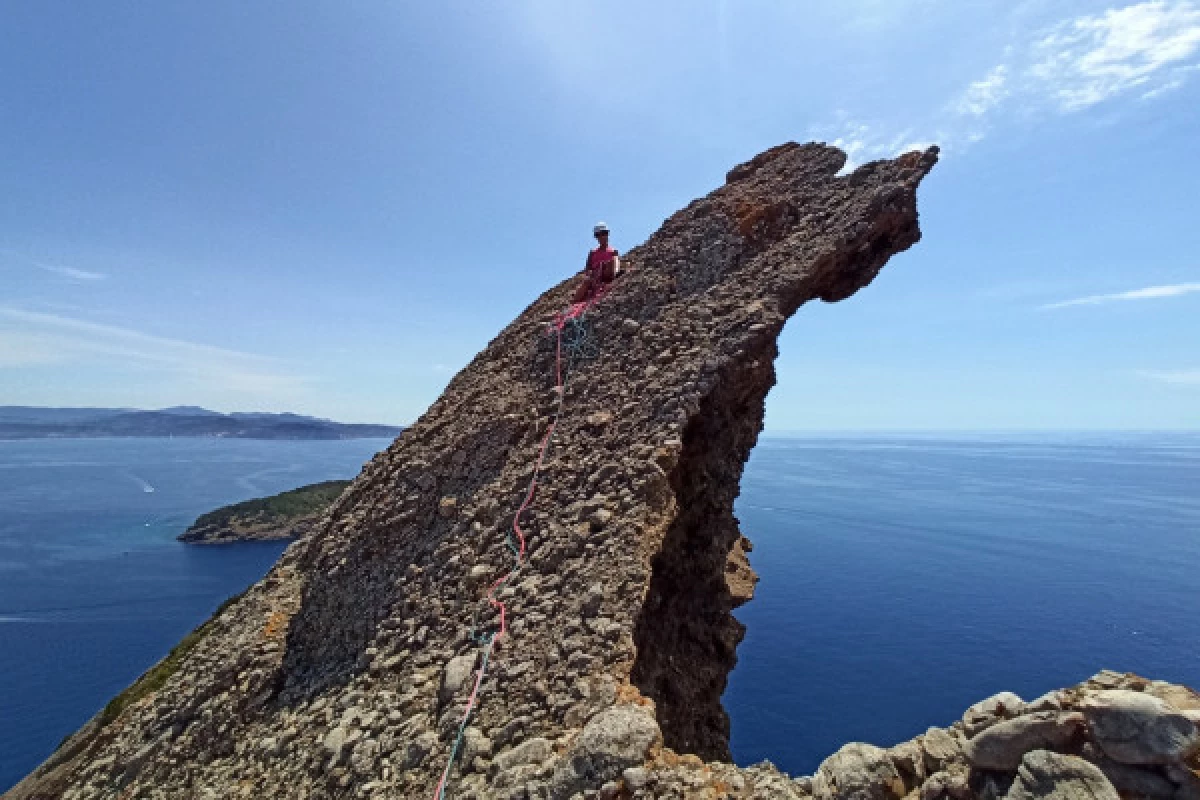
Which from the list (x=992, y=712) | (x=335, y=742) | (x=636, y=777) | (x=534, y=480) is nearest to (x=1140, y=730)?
(x=992, y=712)

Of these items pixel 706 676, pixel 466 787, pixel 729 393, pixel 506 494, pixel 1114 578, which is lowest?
pixel 1114 578

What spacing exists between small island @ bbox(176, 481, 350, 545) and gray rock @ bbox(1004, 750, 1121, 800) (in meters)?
119

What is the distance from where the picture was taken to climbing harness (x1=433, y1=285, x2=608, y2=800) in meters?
7.65

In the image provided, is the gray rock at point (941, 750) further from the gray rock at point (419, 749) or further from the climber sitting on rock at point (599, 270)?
the climber sitting on rock at point (599, 270)

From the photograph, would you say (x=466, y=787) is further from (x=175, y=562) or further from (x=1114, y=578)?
(x=175, y=562)

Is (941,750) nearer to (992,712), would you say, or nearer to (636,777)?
(992,712)

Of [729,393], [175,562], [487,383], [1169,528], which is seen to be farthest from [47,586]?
[1169,528]

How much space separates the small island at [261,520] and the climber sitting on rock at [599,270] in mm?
109844

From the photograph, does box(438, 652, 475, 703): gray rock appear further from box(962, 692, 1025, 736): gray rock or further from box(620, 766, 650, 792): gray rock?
box(962, 692, 1025, 736): gray rock

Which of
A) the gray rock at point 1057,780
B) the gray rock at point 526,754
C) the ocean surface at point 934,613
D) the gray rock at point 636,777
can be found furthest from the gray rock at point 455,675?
the ocean surface at point 934,613

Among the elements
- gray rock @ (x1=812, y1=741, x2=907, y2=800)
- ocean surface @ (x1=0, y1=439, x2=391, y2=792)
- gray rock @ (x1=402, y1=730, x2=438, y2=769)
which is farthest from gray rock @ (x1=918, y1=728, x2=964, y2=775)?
ocean surface @ (x1=0, y1=439, x2=391, y2=792)

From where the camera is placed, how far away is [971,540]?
10644 cm

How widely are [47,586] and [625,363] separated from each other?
118 m

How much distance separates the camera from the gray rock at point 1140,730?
430 cm
